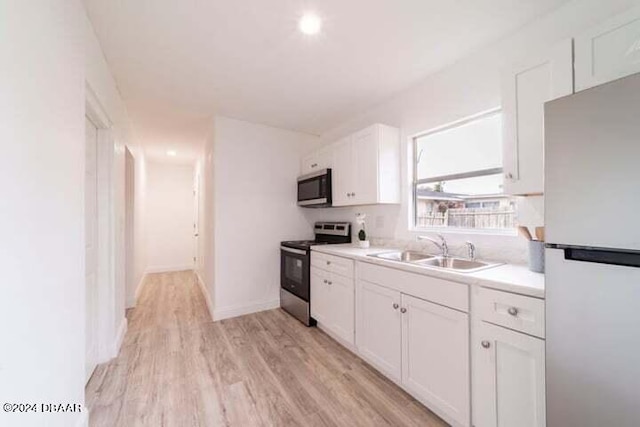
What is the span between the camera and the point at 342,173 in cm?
306

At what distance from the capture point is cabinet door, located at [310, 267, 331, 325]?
8.84ft

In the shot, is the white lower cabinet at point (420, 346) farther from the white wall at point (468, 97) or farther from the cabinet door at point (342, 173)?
the cabinet door at point (342, 173)

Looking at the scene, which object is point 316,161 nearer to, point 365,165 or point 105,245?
point 365,165

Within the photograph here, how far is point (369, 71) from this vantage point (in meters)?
2.31

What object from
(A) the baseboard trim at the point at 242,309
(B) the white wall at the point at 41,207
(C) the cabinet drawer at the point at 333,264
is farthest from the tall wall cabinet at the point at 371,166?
(B) the white wall at the point at 41,207

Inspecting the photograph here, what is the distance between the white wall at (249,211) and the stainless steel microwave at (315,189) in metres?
0.24

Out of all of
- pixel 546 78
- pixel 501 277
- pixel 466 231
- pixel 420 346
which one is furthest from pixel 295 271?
pixel 546 78

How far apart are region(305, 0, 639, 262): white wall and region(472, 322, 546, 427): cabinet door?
2.32 feet

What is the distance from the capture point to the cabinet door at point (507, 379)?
1.18 m

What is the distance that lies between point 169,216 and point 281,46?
5416 mm

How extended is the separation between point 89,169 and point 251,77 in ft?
5.05

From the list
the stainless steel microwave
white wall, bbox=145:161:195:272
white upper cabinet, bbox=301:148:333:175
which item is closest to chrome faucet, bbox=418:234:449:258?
the stainless steel microwave

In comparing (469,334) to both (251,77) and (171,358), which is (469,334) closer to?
(171,358)

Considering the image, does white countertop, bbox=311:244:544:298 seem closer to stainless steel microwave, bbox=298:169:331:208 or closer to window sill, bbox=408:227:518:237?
window sill, bbox=408:227:518:237
